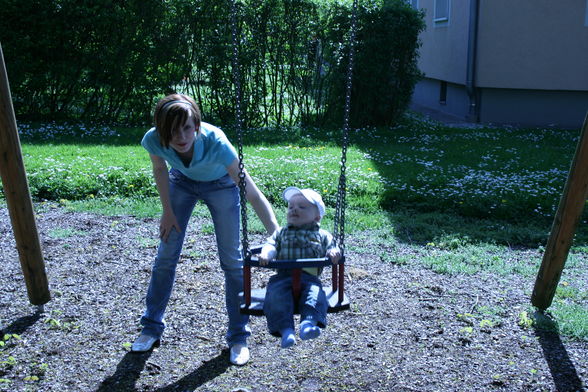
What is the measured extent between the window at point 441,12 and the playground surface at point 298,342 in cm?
1127

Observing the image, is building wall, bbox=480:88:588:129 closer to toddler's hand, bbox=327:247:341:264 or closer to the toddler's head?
the toddler's head

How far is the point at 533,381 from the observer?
11.8 feet

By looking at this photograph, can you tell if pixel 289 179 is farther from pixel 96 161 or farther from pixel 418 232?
pixel 96 161

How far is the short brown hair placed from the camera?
3.22 m

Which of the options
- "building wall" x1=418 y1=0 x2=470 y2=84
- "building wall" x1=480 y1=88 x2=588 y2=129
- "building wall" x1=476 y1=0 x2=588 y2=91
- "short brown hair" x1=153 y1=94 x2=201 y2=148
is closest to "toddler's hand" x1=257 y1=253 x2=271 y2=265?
"short brown hair" x1=153 y1=94 x2=201 y2=148

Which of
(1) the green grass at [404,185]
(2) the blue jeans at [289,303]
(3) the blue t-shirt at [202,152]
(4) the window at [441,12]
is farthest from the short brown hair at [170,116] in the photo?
(4) the window at [441,12]

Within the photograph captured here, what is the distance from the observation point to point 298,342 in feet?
13.3

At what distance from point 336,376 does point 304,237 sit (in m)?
0.84

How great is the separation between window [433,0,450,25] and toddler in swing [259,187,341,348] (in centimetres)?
1307

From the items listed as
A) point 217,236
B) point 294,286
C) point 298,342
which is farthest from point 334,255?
point 298,342

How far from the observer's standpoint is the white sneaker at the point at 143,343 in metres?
3.86

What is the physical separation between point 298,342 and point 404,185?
397 centimetres

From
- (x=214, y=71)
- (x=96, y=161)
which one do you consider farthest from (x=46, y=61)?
(x=96, y=161)

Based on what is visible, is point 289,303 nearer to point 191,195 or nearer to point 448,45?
point 191,195
